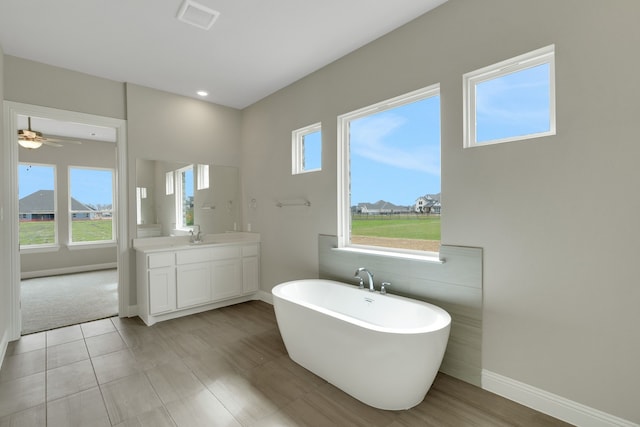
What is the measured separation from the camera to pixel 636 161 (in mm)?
1599

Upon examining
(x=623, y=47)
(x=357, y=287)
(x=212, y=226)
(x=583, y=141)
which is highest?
(x=623, y=47)

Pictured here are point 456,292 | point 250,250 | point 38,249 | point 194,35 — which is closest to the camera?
point 456,292

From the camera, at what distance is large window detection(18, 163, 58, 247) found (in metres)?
5.81

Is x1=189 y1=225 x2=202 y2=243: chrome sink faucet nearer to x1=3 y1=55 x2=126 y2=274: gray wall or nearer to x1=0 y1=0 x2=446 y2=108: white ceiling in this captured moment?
x1=3 y1=55 x2=126 y2=274: gray wall

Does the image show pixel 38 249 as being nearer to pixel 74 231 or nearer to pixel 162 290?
pixel 74 231

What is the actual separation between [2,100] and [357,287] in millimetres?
3831

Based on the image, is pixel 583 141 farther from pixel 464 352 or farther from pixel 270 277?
pixel 270 277

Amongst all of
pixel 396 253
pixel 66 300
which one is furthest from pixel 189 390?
pixel 66 300

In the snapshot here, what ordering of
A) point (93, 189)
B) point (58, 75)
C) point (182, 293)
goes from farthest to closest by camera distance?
point (93, 189) → point (182, 293) → point (58, 75)

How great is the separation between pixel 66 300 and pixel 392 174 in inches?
186

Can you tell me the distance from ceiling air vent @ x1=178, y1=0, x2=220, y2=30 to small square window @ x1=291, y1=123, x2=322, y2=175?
1.43 meters

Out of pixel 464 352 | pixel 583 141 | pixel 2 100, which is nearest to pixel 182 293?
pixel 2 100

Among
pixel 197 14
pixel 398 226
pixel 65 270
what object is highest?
pixel 197 14

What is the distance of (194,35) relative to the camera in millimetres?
2709
